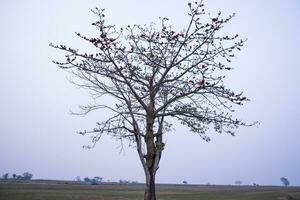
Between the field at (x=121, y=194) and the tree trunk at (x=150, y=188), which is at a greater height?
the field at (x=121, y=194)

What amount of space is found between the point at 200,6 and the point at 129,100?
14.9 feet

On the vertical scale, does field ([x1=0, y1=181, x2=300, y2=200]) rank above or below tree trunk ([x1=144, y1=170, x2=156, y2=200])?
above

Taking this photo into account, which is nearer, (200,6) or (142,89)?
(200,6)

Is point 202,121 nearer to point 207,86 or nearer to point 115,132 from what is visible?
point 207,86

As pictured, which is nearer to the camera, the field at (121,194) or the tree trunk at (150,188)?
the tree trunk at (150,188)

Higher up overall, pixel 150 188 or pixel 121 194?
pixel 121 194

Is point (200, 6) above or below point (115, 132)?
above

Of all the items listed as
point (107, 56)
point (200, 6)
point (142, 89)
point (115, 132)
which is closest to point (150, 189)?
point (115, 132)

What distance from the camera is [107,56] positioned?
46.8ft

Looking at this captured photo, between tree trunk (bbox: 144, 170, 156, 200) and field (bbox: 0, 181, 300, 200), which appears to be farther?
field (bbox: 0, 181, 300, 200)

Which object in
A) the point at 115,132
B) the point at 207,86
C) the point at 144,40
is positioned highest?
the point at 144,40

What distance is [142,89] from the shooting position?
15.2 metres

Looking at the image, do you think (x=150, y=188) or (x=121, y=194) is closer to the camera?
(x=150, y=188)

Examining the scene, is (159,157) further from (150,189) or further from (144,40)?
(144,40)
